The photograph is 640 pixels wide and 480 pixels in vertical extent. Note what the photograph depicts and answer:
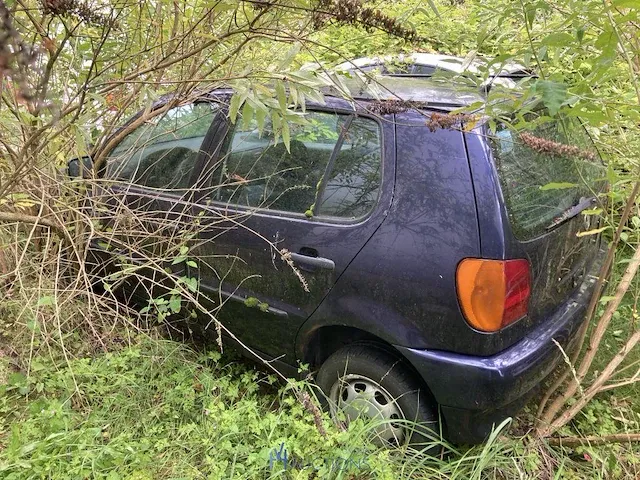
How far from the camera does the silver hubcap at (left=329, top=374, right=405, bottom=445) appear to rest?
1980 mm

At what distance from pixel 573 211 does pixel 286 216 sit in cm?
126

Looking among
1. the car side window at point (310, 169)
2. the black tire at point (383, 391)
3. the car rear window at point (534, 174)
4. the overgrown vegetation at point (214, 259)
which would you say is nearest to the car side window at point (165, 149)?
the overgrown vegetation at point (214, 259)

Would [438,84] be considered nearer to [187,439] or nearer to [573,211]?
[573,211]

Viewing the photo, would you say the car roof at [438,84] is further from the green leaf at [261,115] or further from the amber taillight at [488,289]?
the amber taillight at [488,289]

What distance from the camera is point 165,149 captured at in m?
2.81

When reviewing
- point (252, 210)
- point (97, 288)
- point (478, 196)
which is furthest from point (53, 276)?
point (478, 196)

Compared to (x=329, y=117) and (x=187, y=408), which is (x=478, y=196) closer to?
(x=329, y=117)

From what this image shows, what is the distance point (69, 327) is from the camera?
109 inches

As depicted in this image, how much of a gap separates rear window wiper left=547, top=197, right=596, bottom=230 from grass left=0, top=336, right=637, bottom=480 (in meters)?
0.93

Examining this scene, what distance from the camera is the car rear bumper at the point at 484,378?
5.60ft

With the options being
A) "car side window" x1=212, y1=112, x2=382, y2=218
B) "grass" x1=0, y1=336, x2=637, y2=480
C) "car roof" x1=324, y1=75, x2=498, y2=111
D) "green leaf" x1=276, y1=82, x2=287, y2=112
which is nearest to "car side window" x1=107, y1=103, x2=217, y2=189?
"car side window" x1=212, y1=112, x2=382, y2=218

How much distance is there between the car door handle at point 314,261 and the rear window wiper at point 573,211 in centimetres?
89

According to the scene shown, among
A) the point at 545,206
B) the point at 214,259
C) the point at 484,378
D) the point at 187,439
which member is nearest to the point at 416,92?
the point at 545,206

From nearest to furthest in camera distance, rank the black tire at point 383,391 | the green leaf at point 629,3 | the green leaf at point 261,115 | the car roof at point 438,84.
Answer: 1. the green leaf at point 629,3
2. the green leaf at point 261,115
3. the car roof at point 438,84
4. the black tire at point 383,391
